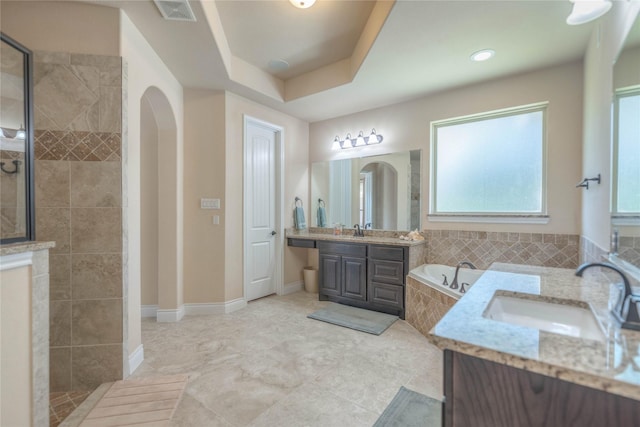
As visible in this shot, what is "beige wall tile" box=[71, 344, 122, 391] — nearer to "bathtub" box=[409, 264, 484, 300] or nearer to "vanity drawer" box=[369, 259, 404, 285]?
"vanity drawer" box=[369, 259, 404, 285]

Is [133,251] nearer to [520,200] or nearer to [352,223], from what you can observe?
[352,223]

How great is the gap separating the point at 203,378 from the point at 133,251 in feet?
3.68

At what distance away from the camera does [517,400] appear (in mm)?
646

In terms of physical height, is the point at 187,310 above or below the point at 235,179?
below

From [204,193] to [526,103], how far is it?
3.60 m

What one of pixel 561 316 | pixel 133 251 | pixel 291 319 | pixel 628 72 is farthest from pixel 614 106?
pixel 133 251

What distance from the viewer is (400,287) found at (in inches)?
120

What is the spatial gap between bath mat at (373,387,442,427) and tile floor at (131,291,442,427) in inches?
2.1

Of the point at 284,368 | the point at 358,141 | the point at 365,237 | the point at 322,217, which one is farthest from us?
the point at 322,217

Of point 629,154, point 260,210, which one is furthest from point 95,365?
point 629,154

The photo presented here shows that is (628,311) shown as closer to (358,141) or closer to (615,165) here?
(615,165)

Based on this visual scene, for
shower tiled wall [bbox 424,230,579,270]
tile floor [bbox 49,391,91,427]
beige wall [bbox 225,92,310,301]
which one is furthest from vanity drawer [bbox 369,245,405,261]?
tile floor [bbox 49,391,91,427]

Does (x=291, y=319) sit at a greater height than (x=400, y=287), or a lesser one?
lesser

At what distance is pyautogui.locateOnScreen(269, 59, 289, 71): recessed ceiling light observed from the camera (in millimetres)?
3107
